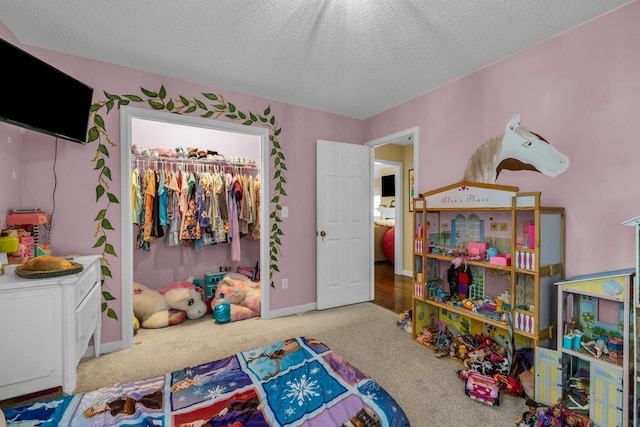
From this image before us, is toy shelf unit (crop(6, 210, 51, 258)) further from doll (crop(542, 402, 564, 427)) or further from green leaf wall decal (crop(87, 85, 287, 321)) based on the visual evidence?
doll (crop(542, 402, 564, 427))

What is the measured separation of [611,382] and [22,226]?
392cm

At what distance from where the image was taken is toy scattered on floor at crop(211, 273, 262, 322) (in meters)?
3.30

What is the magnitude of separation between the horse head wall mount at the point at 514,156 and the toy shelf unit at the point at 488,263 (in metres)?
0.30

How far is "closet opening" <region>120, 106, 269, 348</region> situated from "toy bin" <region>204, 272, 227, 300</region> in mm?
Answer: 189

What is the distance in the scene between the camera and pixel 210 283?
3688mm

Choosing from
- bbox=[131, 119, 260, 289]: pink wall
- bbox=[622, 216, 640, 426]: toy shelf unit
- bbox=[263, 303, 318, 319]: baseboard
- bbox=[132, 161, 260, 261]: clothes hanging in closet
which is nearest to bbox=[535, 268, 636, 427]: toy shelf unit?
bbox=[622, 216, 640, 426]: toy shelf unit

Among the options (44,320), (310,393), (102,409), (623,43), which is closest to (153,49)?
(44,320)

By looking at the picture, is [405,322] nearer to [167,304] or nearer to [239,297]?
[239,297]

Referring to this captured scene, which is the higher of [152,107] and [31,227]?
[152,107]

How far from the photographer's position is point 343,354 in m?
2.44

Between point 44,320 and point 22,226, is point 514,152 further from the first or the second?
point 22,226

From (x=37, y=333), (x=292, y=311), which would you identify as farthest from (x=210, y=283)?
(x=37, y=333)

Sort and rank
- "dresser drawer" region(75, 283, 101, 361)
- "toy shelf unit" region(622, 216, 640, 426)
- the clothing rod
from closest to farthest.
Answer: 1. "toy shelf unit" region(622, 216, 640, 426)
2. "dresser drawer" region(75, 283, 101, 361)
3. the clothing rod

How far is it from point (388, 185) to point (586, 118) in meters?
4.76
